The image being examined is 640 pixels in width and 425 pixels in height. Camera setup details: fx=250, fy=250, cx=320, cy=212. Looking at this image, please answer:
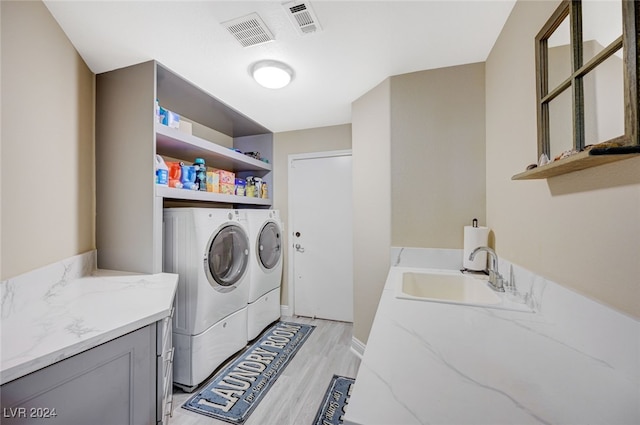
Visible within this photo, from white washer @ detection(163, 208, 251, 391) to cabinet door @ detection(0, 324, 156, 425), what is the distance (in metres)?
0.68

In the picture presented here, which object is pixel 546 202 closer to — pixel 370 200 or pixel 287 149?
pixel 370 200

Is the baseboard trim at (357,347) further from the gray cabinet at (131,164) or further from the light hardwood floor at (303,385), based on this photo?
the gray cabinet at (131,164)

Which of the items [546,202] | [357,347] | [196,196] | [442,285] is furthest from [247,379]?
[546,202]

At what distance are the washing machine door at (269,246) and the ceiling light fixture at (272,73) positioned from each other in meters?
1.38

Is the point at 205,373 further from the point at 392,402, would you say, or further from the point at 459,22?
the point at 459,22

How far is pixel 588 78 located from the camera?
0.80 metres

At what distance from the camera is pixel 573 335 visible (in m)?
0.81

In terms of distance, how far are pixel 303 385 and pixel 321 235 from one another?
1545mm

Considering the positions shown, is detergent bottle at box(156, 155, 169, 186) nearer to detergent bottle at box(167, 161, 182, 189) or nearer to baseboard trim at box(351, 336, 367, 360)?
detergent bottle at box(167, 161, 182, 189)

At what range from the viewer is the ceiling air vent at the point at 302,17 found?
4.17 ft

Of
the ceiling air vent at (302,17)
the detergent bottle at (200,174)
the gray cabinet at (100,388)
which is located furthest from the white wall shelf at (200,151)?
the gray cabinet at (100,388)

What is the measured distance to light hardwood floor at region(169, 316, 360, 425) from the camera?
5.08 ft

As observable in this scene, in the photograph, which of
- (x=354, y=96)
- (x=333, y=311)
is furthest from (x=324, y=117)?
(x=333, y=311)

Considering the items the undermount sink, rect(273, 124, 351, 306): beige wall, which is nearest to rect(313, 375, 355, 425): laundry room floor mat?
the undermount sink
